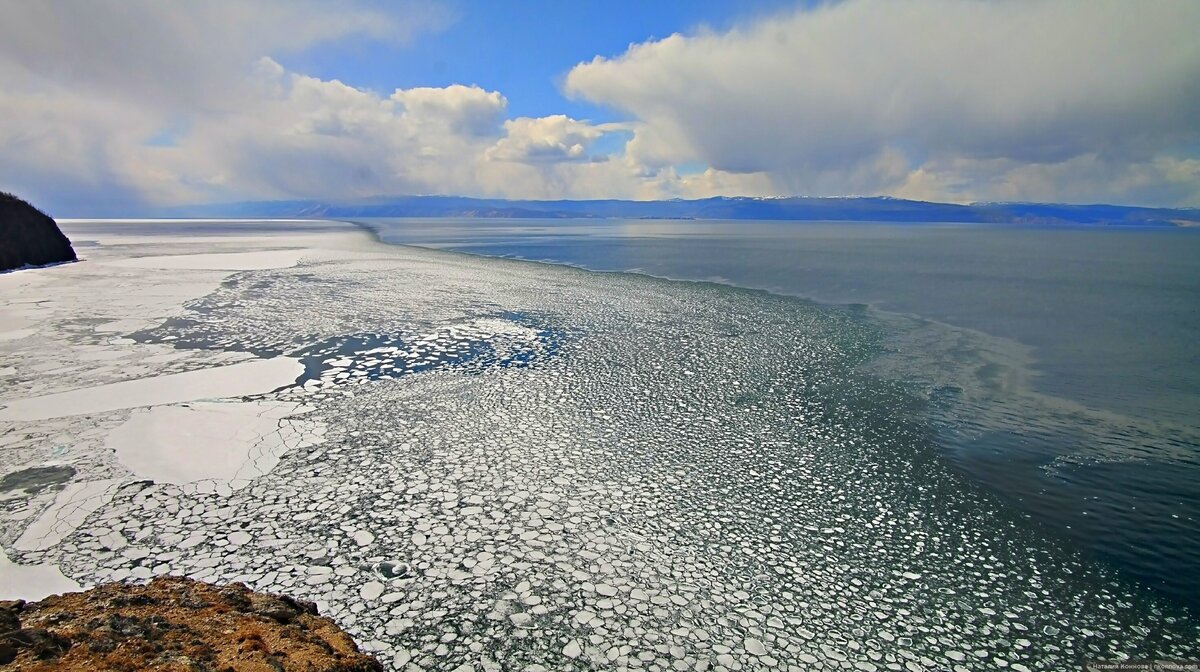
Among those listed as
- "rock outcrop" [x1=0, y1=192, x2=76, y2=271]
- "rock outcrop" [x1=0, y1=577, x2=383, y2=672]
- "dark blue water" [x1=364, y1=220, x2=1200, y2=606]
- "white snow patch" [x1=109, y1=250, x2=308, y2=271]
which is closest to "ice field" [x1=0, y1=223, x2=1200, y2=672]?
"dark blue water" [x1=364, y1=220, x2=1200, y2=606]

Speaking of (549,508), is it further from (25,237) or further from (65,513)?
(25,237)

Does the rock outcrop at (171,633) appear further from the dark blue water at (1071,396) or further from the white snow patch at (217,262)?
the white snow patch at (217,262)

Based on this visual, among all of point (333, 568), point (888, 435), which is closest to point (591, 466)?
point (333, 568)

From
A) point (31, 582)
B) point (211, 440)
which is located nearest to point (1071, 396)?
point (211, 440)

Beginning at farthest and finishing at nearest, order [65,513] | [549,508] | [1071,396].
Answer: [1071,396], [549,508], [65,513]

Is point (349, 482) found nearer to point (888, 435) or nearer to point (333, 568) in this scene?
point (333, 568)

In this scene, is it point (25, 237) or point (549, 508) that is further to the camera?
point (25, 237)
